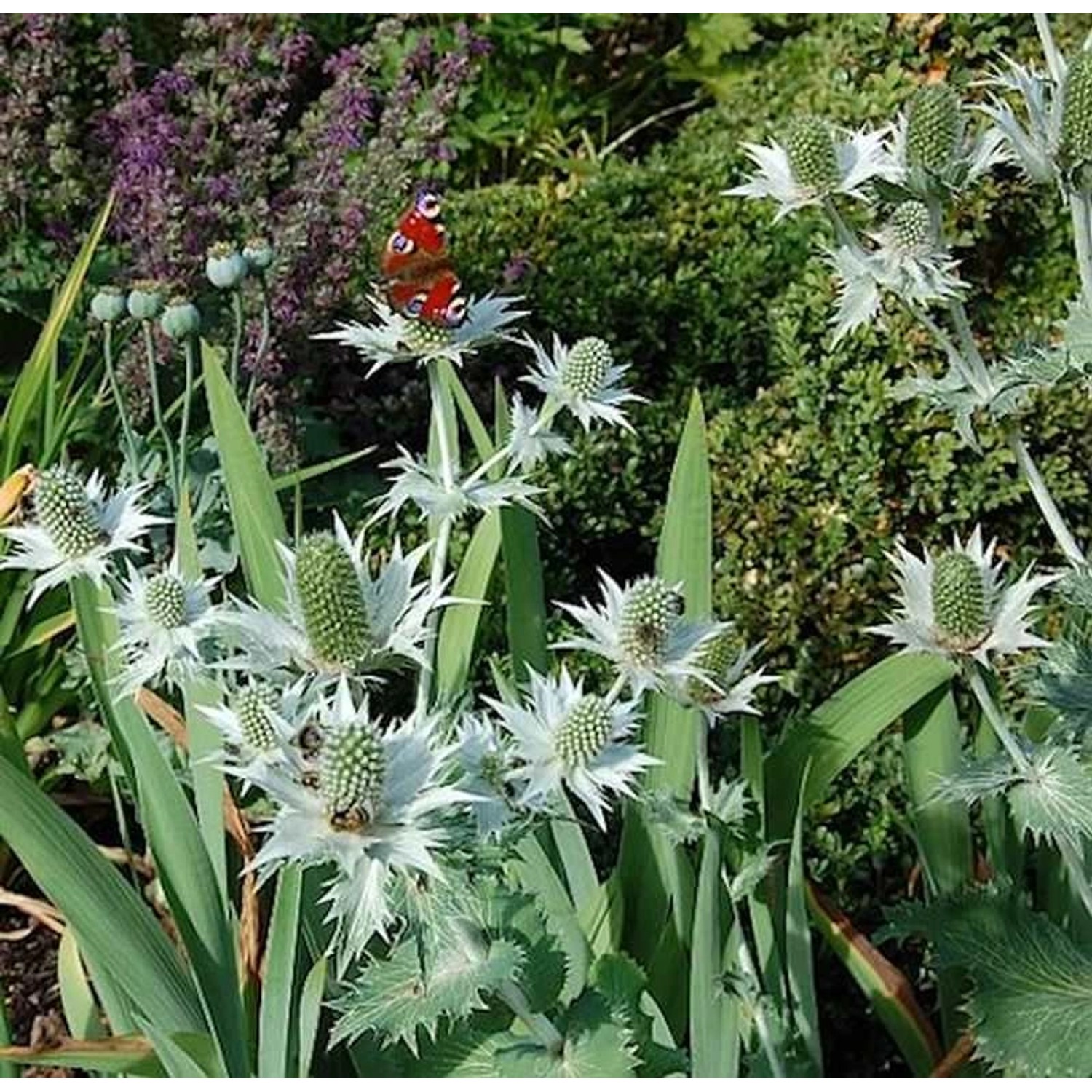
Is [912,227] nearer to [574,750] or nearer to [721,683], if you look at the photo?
[721,683]

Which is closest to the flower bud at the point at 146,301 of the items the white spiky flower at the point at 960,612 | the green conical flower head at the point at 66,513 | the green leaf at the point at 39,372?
the green leaf at the point at 39,372

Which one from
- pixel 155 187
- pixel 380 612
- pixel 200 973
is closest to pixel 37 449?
pixel 155 187

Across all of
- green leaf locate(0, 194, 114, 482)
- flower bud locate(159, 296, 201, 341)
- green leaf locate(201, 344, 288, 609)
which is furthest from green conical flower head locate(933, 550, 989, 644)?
green leaf locate(0, 194, 114, 482)

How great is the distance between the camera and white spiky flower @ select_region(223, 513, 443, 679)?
1.34 m

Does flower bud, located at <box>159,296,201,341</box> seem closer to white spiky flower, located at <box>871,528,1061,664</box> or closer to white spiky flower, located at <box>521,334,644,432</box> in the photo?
white spiky flower, located at <box>521,334,644,432</box>

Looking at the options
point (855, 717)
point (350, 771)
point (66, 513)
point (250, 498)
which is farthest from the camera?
point (250, 498)

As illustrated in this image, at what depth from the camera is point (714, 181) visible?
11.9 feet

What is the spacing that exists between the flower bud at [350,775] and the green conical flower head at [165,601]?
36cm

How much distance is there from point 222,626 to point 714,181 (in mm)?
2316

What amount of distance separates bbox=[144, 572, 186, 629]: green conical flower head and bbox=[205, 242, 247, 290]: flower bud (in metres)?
0.70

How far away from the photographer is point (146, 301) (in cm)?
210

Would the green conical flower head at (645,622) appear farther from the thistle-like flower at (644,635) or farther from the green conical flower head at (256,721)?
the green conical flower head at (256,721)

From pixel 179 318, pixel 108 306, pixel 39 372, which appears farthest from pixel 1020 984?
pixel 39 372

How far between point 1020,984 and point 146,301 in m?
1.25
